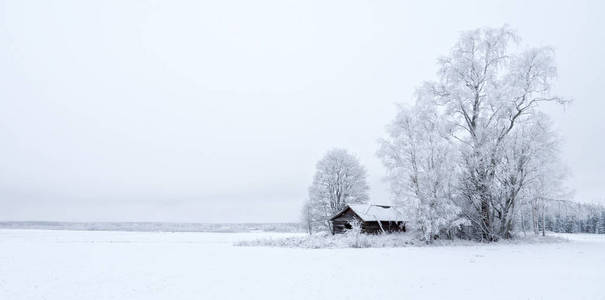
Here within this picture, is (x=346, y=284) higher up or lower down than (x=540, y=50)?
lower down

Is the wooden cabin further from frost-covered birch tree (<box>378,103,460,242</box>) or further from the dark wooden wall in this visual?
frost-covered birch tree (<box>378,103,460,242</box>)

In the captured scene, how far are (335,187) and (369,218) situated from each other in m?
14.6

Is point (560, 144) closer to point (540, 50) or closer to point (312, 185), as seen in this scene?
point (540, 50)

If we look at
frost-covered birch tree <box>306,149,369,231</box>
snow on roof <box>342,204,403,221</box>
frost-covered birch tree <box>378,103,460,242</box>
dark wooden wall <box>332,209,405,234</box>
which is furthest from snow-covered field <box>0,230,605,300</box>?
frost-covered birch tree <box>306,149,369,231</box>

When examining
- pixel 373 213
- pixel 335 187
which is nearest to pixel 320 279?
pixel 373 213

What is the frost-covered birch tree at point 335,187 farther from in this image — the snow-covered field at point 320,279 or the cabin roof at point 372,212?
the snow-covered field at point 320,279

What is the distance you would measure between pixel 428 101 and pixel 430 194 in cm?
809

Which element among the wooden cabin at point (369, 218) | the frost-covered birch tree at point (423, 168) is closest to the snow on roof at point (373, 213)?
the wooden cabin at point (369, 218)

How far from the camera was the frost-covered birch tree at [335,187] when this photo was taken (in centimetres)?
5600

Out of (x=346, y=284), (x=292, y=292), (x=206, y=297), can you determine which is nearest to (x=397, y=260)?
(x=346, y=284)

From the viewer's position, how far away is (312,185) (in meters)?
57.6

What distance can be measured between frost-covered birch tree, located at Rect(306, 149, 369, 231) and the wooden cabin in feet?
30.0

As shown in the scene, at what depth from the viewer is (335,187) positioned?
56375 mm

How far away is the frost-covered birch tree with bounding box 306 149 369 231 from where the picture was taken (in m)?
56.0
